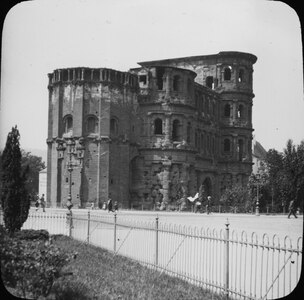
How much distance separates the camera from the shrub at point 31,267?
917 centimetres

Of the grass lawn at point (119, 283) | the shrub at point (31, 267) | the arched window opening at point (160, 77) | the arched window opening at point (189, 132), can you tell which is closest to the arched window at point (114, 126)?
the arched window opening at point (160, 77)

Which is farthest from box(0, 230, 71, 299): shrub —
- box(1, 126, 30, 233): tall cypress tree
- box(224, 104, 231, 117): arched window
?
box(224, 104, 231, 117): arched window

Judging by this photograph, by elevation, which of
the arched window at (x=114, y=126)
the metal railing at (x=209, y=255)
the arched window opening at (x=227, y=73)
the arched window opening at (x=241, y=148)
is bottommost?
the metal railing at (x=209, y=255)

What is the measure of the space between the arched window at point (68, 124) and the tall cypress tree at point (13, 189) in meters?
26.6

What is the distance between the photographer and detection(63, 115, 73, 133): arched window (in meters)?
42.0

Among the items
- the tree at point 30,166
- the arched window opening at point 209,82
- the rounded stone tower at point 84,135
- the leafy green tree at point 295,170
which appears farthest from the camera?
the arched window opening at point 209,82

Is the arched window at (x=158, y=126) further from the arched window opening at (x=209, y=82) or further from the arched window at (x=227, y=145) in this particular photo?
the arched window at (x=227, y=145)

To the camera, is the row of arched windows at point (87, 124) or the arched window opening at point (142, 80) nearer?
the row of arched windows at point (87, 124)

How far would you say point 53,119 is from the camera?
42.4 meters

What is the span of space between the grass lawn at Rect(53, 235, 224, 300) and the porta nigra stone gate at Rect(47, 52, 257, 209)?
23451 millimetres

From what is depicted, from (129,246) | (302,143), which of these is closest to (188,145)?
(129,246)

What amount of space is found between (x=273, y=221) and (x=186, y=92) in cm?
2729

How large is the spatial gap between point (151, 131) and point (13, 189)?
3106 cm

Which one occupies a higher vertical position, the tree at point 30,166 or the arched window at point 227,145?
the arched window at point 227,145
